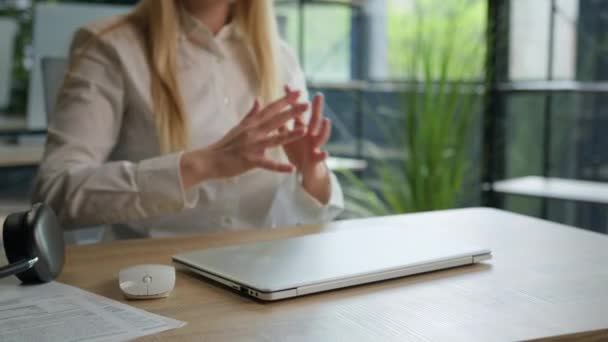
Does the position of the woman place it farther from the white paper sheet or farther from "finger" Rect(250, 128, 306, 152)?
the white paper sheet

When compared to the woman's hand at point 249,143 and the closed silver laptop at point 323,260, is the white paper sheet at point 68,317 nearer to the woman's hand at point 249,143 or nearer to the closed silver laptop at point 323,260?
the closed silver laptop at point 323,260

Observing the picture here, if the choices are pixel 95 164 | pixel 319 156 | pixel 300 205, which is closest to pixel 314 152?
pixel 319 156

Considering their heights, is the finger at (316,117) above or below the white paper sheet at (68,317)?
above

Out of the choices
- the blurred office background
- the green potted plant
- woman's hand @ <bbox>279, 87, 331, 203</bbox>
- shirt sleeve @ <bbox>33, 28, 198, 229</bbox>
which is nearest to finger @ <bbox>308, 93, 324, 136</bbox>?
woman's hand @ <bbox>279, 87, 331, 203</bbox>

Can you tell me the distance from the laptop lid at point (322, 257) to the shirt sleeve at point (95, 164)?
25 centimetres

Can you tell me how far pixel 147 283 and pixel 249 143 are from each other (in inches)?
14.5

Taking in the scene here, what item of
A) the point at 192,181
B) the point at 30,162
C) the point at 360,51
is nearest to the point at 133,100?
the point at 192,181

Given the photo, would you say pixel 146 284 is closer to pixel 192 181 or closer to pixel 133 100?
pixel 192 181

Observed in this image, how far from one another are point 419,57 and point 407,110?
21 cm

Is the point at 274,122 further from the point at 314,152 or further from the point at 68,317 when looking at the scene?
the point at 68,317

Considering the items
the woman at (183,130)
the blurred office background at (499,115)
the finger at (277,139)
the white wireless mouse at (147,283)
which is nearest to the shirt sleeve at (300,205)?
the woman at (183,130)

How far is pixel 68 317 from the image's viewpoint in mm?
773

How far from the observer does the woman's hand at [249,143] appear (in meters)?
1.16

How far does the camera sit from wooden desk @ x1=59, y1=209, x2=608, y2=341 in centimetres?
74
